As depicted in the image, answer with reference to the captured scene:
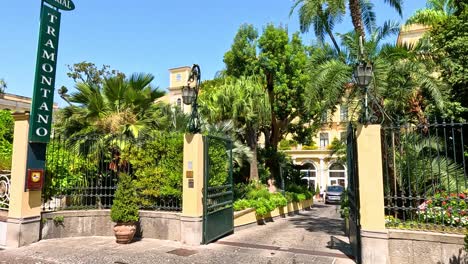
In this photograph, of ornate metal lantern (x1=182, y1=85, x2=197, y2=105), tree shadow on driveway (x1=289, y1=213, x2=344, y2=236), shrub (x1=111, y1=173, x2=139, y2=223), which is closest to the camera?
shrub (x1=111, y1=173, x2=139, y2=223)

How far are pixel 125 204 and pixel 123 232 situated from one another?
0.68 metres

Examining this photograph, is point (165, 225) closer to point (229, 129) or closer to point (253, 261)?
point (253, 261)

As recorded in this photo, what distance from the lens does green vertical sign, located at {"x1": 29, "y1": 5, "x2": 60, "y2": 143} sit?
7.53 m

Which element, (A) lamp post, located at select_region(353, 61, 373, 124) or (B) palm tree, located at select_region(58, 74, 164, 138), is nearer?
(A) lamp post, located at select_region(353, 61, 373, 124)

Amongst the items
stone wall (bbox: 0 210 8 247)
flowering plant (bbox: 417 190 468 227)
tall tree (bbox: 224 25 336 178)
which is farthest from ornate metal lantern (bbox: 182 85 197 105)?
tall tree (bbox: 224 25 336 178)

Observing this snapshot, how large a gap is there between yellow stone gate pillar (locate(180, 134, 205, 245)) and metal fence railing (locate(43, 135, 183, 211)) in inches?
25.7

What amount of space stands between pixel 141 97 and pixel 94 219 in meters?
4.19

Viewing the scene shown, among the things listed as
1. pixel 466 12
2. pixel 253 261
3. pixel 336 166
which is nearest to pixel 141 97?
pixel 253 261

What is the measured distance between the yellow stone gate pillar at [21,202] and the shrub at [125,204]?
1839mm

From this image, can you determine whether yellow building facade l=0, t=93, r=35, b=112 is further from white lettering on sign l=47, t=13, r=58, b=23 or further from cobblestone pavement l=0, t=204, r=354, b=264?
cobblestone pavement l=0, t=204, r=354, b=264

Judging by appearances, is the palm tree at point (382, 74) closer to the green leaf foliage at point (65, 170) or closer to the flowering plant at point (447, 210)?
the flowering plant at point (447, 210)

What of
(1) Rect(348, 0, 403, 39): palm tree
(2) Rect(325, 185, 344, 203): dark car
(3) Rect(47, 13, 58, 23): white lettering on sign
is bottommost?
(2) Rect(325, 185, 344, 203): dark car

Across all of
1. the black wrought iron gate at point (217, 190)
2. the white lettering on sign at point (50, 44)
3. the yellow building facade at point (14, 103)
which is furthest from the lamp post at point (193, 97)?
the yellow building facade at point (14, 103)

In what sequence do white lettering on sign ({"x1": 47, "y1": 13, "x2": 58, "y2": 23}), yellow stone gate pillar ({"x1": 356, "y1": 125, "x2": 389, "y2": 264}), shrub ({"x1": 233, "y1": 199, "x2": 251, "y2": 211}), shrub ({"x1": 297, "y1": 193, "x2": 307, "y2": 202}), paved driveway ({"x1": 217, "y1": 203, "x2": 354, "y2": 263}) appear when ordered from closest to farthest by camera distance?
yellow stone gate pillar ({"x1": 356, "y1": 125, "x2": 389, "y2": 264})
paved driveway ({"x1": 217, "y1": 203, "x2": 354, "y2": 263})
white lettering on sign ({"x1": 47, "y1": 13, "x2": 58, "y2": 23})
shrub ({"x1": 233, "y1": 199, "x2": 251, "y2": 211})
shrub ({"x1": 297, "y1": 193, "x2": 307, "y2": 202})
